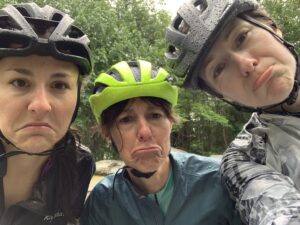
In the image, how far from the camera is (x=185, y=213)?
2.48m

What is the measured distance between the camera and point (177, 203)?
8.24ft

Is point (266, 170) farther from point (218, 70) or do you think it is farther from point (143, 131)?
point (143, 131)

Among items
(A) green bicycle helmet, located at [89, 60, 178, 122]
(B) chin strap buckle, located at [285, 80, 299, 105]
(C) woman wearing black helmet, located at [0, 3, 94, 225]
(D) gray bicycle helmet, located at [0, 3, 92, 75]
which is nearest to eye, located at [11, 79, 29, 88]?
(C) woman wearing black helmet, located at [0, 3, 94, 225]

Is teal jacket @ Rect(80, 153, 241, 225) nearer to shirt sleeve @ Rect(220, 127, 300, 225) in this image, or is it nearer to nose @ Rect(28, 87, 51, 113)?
shirt sleeve @ Rect(220, 127, 300, 225)

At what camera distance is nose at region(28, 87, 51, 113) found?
2146 mm

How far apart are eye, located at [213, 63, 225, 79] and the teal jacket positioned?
0.76 meters

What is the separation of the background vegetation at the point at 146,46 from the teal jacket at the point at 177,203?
126 inches

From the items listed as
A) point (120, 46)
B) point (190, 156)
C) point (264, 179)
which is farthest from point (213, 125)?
point (264, 179)

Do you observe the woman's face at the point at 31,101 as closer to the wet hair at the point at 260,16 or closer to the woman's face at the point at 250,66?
the woman's face at the point at 250,66

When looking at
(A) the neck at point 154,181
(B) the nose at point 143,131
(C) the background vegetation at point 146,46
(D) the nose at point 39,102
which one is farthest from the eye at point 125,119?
(C) the background vegetation at point 146,46

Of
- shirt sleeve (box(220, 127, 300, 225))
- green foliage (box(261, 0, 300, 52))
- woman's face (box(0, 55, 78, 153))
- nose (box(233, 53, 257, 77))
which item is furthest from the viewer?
green foliage (box(261, 0, 300, 52))

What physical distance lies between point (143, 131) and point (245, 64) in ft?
2.81

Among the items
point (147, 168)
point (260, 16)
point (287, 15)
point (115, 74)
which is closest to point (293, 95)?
point (260, 16)

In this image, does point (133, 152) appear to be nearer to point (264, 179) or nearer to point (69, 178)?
point (69, 178)
